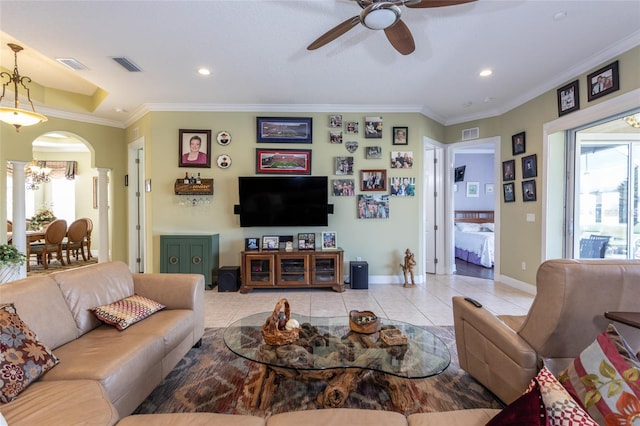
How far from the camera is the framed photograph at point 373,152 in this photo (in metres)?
4.57

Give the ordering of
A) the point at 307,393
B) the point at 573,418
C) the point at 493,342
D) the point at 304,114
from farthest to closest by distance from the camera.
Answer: the point at 304,114, the point at 307,393, the point at 493,342, the point at 573,418

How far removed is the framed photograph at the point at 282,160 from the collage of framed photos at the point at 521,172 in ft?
10.5

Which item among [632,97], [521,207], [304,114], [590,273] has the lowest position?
[590,273]

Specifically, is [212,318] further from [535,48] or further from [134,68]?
[535,48]

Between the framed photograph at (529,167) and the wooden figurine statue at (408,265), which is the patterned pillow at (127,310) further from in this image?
the framed photograph at (529,167)

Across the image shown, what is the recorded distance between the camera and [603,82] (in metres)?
3.06

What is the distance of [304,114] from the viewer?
457 centimetres

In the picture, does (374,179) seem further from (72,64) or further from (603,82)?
(72,64)

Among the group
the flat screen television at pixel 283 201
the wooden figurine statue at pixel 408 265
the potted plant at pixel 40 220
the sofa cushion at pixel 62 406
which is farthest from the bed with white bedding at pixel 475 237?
the potted plant at pixel 40 220

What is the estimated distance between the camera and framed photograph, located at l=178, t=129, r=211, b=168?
4523mm

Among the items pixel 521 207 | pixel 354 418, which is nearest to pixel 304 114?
pixel 521 207

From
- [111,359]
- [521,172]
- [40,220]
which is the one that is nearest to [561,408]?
[111,359]

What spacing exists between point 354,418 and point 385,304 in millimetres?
2642

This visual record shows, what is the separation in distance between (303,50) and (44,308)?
301 cm
